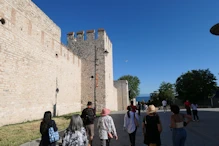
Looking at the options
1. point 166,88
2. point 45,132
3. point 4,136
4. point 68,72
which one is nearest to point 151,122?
point 45,132

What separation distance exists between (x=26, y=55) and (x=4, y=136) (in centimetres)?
599

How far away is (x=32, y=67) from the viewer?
11.6 meters

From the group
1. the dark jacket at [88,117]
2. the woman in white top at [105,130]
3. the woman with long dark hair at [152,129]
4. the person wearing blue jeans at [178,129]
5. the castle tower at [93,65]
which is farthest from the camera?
the castle tower at [93,65]

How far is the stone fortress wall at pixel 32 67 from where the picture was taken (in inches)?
364

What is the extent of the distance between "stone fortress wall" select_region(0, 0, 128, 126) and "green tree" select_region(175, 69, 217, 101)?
2530cm

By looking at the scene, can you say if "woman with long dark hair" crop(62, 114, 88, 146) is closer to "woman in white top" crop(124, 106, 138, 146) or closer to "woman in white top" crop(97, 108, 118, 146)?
"woman in white top" crop(97, 108, 118, 146)

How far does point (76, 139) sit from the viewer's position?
3.02 meters

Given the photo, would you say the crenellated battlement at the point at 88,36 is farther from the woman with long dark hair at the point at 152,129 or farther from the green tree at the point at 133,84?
the green tree at the point at 133,84

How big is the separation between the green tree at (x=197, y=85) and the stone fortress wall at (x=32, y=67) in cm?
2530

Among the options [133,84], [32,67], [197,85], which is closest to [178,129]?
[32,67]

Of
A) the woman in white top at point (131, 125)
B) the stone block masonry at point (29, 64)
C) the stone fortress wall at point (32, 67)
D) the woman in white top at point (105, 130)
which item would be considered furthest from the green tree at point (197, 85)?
the woman in white top at point (105, 130)

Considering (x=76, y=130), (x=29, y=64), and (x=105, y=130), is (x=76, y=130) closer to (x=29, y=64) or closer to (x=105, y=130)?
(x=105, y=130)

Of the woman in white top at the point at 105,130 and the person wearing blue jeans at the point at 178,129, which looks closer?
the person wearing blue jeans at the point at 178,129

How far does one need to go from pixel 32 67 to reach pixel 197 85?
32.4 m
